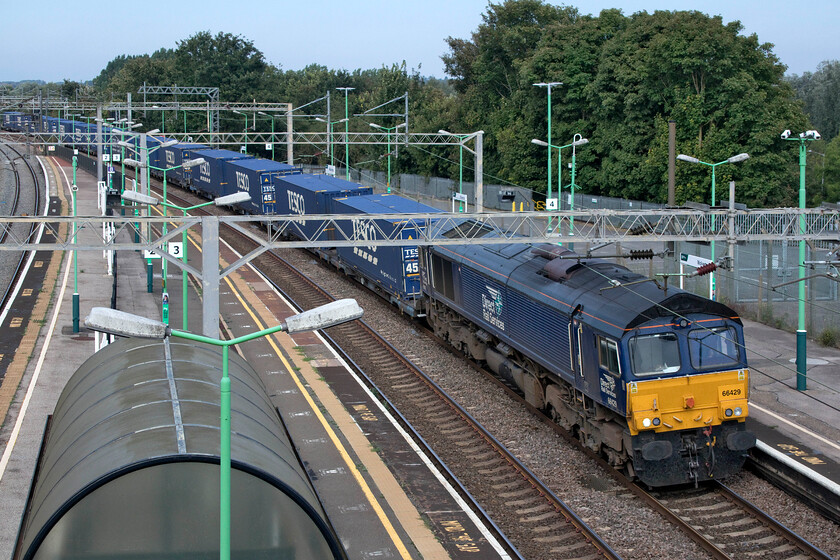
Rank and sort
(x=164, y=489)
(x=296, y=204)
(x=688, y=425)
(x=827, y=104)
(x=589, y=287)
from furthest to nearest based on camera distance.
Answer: (x=827, y=104) → (x=296, y=204) → (x=589, y=287) → (x=688, y=425) → (x=164, y=489)

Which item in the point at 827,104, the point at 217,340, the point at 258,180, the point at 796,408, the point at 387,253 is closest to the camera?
the point at 217,340

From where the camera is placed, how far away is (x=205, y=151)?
59.3 metres

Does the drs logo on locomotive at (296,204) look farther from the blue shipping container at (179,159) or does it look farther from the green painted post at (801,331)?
the green painted post at (801,331)

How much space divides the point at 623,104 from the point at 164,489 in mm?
49426

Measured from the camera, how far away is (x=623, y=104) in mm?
53625

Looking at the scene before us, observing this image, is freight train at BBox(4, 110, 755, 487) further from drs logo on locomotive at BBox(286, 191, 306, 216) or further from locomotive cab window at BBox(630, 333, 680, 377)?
drs logo on locomotive at BBox(286, 191, 306, 216)

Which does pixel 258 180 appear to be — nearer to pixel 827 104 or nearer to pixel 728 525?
pixel 728 525

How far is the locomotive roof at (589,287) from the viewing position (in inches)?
611

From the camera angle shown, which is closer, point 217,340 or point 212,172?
point 217,340

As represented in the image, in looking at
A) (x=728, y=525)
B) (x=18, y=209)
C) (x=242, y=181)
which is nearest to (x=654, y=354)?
(x=728, y=525)

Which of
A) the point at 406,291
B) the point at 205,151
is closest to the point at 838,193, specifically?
the point at 406,291

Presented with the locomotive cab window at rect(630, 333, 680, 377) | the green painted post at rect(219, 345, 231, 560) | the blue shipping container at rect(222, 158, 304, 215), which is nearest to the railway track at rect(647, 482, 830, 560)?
the locomotive cab window at rect(630, 333, 680, 377)

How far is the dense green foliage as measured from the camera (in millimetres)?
46219

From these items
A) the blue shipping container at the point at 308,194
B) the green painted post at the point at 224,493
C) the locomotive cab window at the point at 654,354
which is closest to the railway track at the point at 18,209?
the blue shipping container at the point at 308,194
